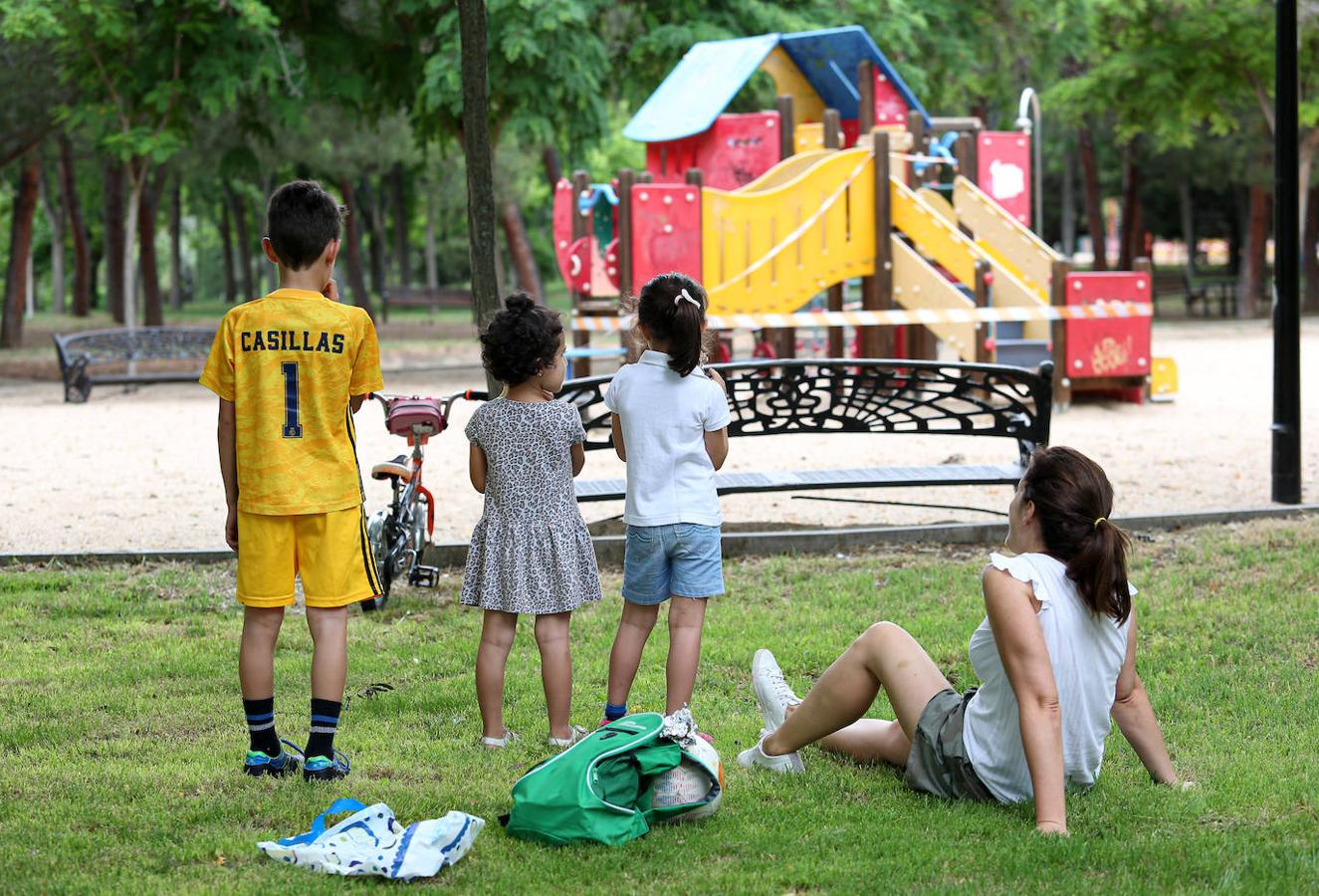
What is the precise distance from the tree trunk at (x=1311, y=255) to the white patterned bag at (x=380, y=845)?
3082cm

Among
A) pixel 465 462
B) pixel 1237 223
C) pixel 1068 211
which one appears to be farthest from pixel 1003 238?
pixel 1237 223

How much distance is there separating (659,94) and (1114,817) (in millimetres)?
14916

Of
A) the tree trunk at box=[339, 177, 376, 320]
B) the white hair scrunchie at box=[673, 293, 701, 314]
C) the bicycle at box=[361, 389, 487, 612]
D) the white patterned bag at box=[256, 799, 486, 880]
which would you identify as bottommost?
the white patterned bag at box=[256, 799, 486, 880]

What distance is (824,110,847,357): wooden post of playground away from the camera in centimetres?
1625

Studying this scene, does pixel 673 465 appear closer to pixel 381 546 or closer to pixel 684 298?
pixel 684 298

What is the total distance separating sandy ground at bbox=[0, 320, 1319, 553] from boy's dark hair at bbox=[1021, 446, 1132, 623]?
477 cm

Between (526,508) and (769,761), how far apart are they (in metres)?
1.01

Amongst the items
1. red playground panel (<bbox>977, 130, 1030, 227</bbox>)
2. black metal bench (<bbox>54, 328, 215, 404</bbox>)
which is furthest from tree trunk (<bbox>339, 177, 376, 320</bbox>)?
red playground panel (<bbox>977, 130, 1030, 227</bbox>)

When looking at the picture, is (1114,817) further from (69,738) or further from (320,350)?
(69,738)

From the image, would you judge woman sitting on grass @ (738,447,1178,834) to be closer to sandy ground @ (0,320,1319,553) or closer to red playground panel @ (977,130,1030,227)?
sandy ground @ (0,320,1319,553)

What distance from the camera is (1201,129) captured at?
34.6 meters

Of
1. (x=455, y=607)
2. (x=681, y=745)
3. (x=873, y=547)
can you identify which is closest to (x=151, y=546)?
(x=455, y=607)

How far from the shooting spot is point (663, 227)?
14.4m

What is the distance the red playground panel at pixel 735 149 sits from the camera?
56.5ft
